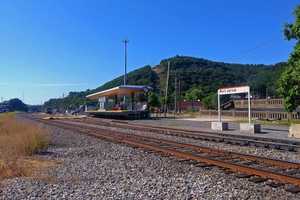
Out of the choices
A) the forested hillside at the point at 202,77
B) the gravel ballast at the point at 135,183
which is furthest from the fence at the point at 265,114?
the forested hillside at the point at 202,77

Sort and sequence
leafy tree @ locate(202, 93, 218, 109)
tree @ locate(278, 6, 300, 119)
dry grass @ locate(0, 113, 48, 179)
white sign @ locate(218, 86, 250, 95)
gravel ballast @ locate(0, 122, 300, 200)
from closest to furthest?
1. gravel ballast @ locate(0, 122, 300, 200)
2. dry grass @ locate(0, 113, 48, 179)
3. white sign @ locate(218, 86, 250, 95)
4. tree @ locate(278, 6, 300, 119)
5. leafy tree @ locate(202, 93, 218, 109)

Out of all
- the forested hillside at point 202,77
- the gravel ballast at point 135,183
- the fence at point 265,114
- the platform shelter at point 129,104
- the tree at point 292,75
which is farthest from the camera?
the forested hillside at point 202,77

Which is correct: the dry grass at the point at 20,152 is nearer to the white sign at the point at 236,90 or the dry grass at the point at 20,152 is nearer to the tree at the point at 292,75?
the white sign at the point at 236,90

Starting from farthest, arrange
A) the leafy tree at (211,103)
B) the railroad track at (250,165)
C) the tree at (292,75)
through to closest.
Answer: the leafy tree at (211,103) < the tree at (292,75) < the railroad track at (250,165)

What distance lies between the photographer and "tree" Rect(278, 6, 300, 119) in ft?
94.0

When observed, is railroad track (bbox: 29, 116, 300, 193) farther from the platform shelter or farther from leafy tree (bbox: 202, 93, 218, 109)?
leafy tree (bbox: 202, 93, 218, 109)

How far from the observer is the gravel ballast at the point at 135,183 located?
26.7 feet

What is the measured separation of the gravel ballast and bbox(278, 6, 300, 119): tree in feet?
58.1

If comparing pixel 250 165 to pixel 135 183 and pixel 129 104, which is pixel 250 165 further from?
pixel 129 104

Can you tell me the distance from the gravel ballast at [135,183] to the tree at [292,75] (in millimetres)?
17706

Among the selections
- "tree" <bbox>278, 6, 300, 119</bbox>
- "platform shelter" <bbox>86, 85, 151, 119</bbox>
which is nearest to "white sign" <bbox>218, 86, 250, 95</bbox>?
"tree" <bbox>278, 6, 300, 119</bbox>

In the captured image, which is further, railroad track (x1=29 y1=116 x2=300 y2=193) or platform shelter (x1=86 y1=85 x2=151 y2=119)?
platform shelter (x1=86 y1=85 x2=151 y2=119)

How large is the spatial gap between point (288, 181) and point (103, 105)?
2155 inches

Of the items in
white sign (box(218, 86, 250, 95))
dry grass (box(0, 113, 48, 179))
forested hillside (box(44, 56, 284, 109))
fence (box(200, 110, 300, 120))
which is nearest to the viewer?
dry grass (box(0, 113, 48, 179))
